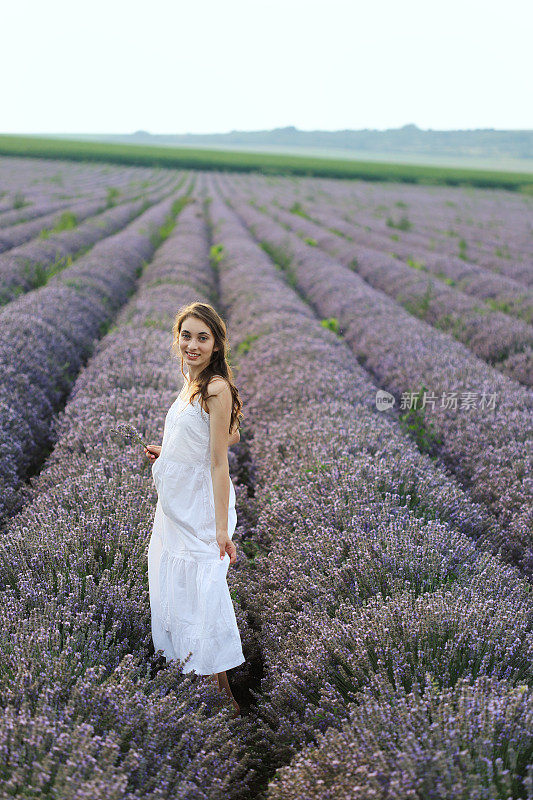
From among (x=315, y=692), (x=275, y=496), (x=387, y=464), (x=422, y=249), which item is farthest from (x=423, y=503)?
(x=422, y=249)

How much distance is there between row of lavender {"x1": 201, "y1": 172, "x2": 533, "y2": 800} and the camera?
4.91 ft

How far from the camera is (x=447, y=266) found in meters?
11.6

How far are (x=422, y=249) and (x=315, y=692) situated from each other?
45.4 ft

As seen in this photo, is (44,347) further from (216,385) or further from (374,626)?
(374,626)

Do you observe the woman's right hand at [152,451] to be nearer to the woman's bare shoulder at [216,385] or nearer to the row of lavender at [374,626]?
the woman's bare shoulder at [216,385]

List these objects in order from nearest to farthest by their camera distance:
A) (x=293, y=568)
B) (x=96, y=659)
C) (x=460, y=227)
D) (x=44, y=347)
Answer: (x=96, y=659), (x=293, y=568), (x=44, y=347), (x=460, y=227)

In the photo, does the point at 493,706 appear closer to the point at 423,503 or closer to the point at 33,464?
the point at 423,503

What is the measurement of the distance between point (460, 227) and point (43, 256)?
13.9 metres

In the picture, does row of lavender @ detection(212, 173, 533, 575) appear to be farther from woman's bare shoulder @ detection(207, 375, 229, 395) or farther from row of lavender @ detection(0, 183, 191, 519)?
row of lavender @ detection(0, 183, 191, 519)

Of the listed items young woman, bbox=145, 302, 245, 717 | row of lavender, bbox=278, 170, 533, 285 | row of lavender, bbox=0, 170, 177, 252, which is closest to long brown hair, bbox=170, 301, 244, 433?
young woman, bbox=145, 302, 245, 717

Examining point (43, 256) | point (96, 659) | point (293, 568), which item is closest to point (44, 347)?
point (293, 568)

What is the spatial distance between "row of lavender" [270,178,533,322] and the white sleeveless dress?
23.1 ft

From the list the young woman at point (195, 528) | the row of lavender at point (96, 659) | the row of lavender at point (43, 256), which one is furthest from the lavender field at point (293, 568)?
the row of lavender at point (43, 256)

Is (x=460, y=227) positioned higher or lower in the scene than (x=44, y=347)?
higher
